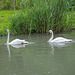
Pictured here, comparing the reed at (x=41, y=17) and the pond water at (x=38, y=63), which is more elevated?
the reed at (x=41, y=17)

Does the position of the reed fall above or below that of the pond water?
above

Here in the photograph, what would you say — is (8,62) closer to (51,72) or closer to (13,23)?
(51,72)

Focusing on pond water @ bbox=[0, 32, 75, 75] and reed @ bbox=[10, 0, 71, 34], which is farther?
reed @ bbox=[10, 0, 71, 34]

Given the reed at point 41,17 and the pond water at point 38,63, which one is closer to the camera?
the pond water at point 38,63

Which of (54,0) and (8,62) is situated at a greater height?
→ (54,0)

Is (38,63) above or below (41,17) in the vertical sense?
below

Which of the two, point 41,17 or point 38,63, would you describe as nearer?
point 38,63

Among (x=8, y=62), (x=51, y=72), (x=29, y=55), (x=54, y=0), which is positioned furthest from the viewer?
(x=54, y=0)

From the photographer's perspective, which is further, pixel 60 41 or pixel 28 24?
pixel 28 24

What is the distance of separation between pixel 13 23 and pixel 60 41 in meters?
5.24

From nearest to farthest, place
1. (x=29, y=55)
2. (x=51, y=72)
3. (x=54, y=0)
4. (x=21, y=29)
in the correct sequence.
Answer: (x=51, y=72), (x=29, y=55), (x=54, y=0), (x=21, y=29)

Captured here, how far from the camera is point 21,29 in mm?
17859

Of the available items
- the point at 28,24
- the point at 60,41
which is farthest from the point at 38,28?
the point at 60,41

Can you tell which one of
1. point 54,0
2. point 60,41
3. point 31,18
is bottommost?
point 60,41
